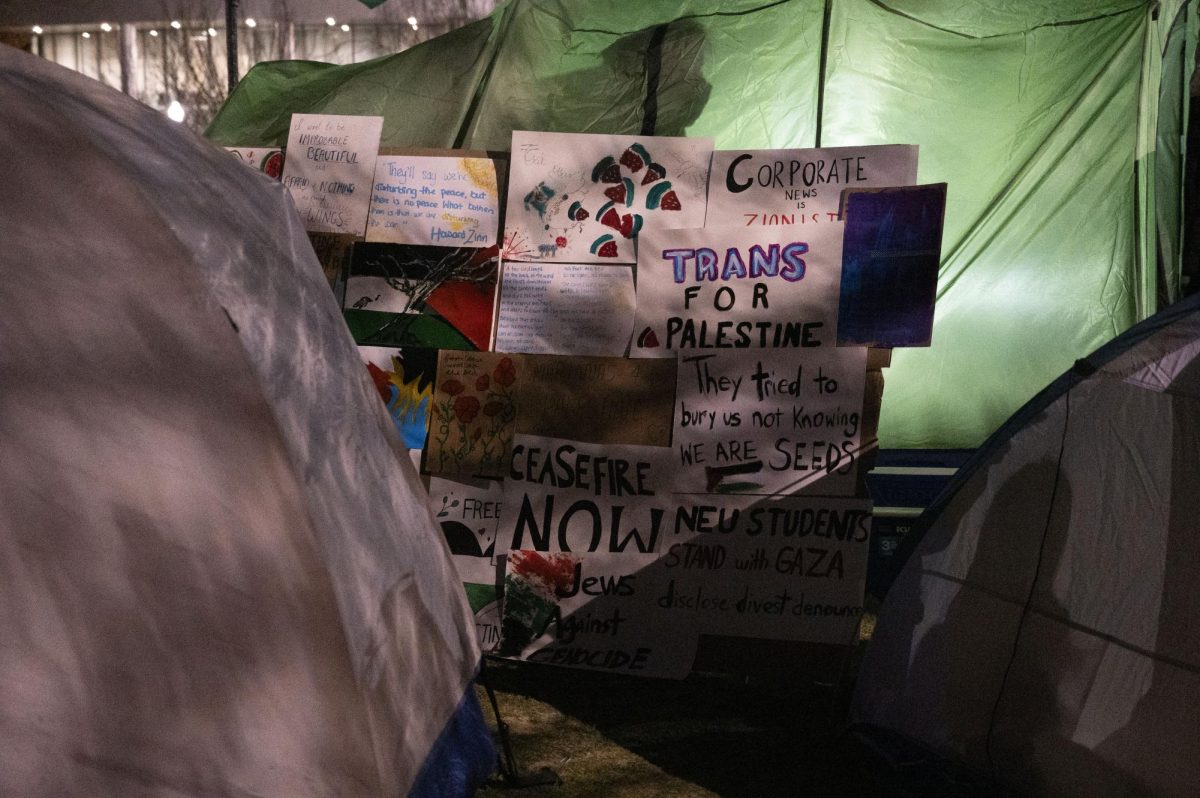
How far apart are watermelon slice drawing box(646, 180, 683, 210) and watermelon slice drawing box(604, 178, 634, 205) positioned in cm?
8

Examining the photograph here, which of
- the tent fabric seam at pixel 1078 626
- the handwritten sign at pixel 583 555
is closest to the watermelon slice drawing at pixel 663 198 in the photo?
the handwritten sign at pixel 583 555

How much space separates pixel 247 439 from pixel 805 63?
3912mm

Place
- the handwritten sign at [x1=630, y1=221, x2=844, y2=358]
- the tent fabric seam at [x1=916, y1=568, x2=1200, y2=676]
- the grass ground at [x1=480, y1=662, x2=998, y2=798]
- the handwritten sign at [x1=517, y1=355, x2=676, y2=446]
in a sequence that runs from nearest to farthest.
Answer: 1. the tent fabric seam at [x1=916, y1=568, x2=1200, y2=676]
2. the grass ground at [x1=480, y1=662, x2=998, y2=798]
3. the handwritten sign at [x1=630, y1=221, x2=844, y2=358]
4. the handwritten sign at [x1=517, y1=355, x2=676, y2=446]

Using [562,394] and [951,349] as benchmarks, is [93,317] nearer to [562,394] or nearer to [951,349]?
[562,394]

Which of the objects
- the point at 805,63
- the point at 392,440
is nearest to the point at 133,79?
the point at 805,63

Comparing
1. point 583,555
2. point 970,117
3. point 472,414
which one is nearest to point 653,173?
point 472,414

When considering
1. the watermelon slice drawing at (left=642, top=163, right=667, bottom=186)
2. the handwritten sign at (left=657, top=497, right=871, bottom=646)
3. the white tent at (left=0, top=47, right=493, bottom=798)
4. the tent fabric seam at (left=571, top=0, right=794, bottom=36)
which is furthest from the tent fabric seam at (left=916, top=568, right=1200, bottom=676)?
the tent fabric seam at (left=571, top=0, right=794, bottom=36)

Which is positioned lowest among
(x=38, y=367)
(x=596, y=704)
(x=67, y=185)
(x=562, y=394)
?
(x=596, y=704)

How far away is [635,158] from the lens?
484 centimetres

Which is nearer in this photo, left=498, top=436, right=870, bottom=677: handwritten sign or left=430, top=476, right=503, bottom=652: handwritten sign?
left=498, top=436, right=870, bottom=677: handwritten sign

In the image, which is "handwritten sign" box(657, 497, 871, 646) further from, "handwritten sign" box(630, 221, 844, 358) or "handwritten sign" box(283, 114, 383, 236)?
"handwritten sign" box(283, 114, 383, 236)

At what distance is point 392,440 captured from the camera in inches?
117

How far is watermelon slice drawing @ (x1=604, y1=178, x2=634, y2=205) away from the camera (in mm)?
4816

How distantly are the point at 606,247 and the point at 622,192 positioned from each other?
0.80 ft
